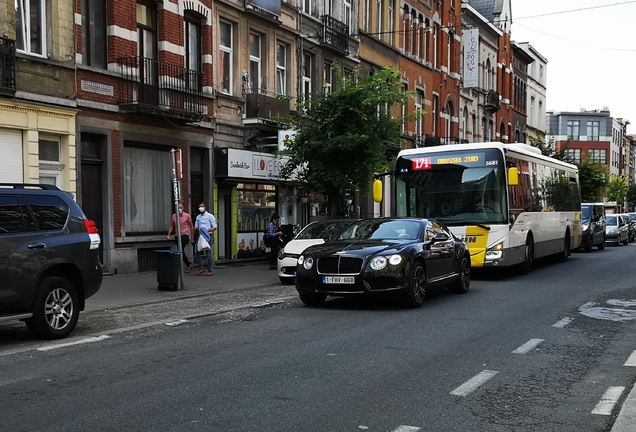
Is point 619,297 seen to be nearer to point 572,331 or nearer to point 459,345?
point 572,331

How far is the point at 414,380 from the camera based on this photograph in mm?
7102

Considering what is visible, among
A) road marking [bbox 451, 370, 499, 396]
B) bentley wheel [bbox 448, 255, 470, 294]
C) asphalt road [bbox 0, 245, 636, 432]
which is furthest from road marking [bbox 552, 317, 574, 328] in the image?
road marking [bbox 451, 370, 499, 396]

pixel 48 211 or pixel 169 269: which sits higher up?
pixel 48 211

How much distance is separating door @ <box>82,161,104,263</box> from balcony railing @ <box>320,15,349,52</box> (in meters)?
12.8

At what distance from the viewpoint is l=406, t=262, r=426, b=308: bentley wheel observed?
12148 mm

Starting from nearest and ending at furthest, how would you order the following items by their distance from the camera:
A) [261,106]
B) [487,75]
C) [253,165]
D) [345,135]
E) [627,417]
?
[627,417], [345,135], [253,165], [261,106], [487,75]

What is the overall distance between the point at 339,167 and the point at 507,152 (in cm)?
577

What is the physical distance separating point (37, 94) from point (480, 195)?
33.5 feet

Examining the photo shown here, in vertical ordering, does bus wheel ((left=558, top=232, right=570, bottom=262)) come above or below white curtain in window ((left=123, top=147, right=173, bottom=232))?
below

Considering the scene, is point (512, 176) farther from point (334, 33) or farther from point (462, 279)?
point (334, 33)

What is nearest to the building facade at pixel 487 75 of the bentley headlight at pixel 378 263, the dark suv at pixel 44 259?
the bentley headlight at pixel 378 263

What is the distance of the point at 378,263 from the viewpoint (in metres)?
12.0

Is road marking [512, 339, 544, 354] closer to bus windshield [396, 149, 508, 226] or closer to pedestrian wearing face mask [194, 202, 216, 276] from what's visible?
bus windshield [396, 149, 508, 226]

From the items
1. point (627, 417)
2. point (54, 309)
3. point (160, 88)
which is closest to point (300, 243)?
point (160, 88)
